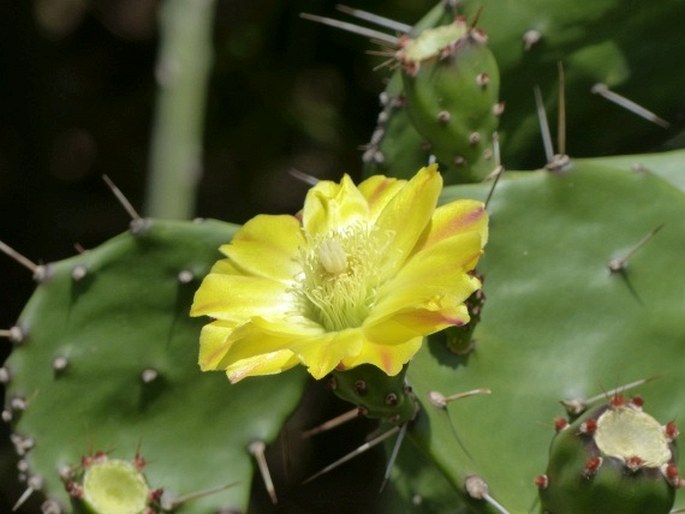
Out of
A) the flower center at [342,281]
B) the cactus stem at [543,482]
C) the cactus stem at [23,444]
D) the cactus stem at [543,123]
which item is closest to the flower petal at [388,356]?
the flower center at [342,281]

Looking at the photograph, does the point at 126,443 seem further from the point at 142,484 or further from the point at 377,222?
the point at 377,222

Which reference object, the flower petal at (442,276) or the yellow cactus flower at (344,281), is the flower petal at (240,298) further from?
the flower petal at (442,276)

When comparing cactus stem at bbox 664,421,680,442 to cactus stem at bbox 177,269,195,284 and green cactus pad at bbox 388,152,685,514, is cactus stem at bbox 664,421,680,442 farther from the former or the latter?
cactus stem at bbox 177,269,195,284

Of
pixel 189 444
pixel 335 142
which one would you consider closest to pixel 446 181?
pixel 189 444

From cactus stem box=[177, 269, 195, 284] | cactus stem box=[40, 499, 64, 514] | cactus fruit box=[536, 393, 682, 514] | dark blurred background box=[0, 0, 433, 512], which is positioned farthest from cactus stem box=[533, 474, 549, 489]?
dark blurred background box=[0, 0, 433, 512]

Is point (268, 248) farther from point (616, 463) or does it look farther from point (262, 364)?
point (616, 463)
